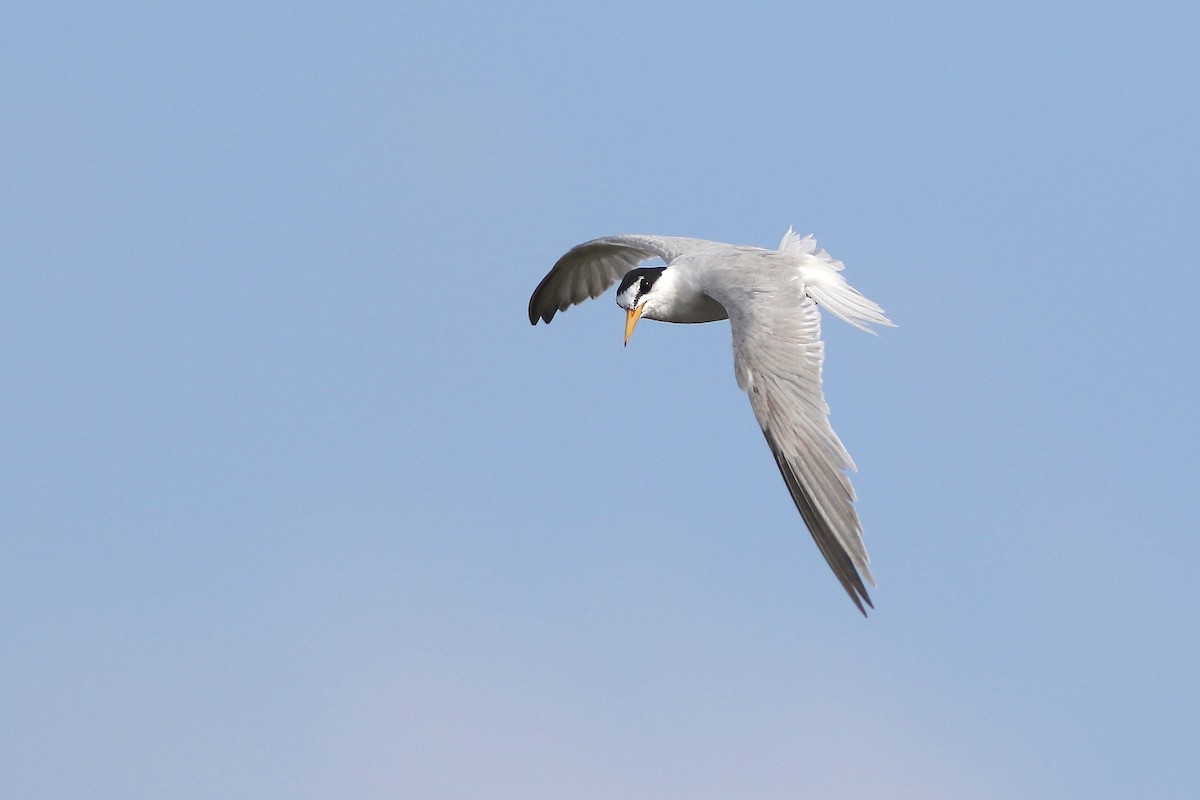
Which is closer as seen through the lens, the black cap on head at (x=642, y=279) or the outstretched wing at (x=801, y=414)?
the outstretched wing at (x=801, y=414)

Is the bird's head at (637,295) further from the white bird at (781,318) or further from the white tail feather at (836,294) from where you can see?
the white tail feather at (836,294)

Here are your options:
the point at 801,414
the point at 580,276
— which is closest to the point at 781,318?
the point at 801,414

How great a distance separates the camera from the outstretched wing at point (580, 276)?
15.6 metres

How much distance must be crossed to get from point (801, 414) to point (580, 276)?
623 cm

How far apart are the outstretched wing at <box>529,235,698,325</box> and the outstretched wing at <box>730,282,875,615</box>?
4.14 meters

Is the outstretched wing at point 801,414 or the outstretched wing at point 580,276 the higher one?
the outstretched wing at point 580,276

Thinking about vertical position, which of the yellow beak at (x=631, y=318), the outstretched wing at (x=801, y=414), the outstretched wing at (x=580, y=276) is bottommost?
the outstretched wing at (x=801, y=414)

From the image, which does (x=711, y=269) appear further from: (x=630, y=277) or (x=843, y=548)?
(x=843, y=548)

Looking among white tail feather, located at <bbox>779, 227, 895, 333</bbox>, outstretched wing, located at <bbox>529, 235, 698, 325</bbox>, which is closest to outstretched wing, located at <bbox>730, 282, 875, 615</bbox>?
white tail feather, located at <bbox>779, 227, 895, 333</bbox>

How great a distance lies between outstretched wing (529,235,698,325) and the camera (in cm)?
1564

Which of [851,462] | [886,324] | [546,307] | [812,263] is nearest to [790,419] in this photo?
[851,462]

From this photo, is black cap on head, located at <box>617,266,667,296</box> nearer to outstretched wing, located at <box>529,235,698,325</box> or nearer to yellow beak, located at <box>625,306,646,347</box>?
yellow beak, located at <box>625,306,646,347</box>

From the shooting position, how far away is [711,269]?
12578 mm

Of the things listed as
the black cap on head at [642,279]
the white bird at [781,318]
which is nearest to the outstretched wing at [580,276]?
the white bird at [781,318]
